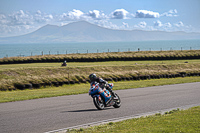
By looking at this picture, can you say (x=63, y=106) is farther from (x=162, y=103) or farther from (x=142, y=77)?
(x=142, y=77)

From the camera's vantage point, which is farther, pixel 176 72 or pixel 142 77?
pixel 176 72

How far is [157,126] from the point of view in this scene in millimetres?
9297

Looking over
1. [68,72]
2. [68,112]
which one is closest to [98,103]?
[68,112]

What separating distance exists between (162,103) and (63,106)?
4.69 metres

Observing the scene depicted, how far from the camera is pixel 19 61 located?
192 ft

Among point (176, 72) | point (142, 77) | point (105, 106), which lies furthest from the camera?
point (176, 72)

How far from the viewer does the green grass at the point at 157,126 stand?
8.69 meters

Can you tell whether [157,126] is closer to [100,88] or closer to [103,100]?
[100,88]

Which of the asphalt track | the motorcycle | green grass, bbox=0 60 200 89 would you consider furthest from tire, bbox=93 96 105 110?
green grass, bbox=0 60 200 89

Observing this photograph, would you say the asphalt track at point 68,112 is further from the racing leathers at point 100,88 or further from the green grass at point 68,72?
the green grass at point 68,72

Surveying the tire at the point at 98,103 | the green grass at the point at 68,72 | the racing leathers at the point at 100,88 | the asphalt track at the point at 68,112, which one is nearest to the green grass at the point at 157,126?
the asphalt track at the point at 68,112

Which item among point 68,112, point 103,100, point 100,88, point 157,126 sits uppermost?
point 100,88

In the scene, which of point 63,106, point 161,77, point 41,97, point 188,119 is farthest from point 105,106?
point 161,77

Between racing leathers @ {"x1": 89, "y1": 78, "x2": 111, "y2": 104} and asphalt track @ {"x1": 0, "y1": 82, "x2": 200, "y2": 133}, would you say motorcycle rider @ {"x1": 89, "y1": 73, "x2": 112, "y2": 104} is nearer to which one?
racing leathers @ {"x1": 89, "y1": 78, "x2": 111, "y2": 104}
